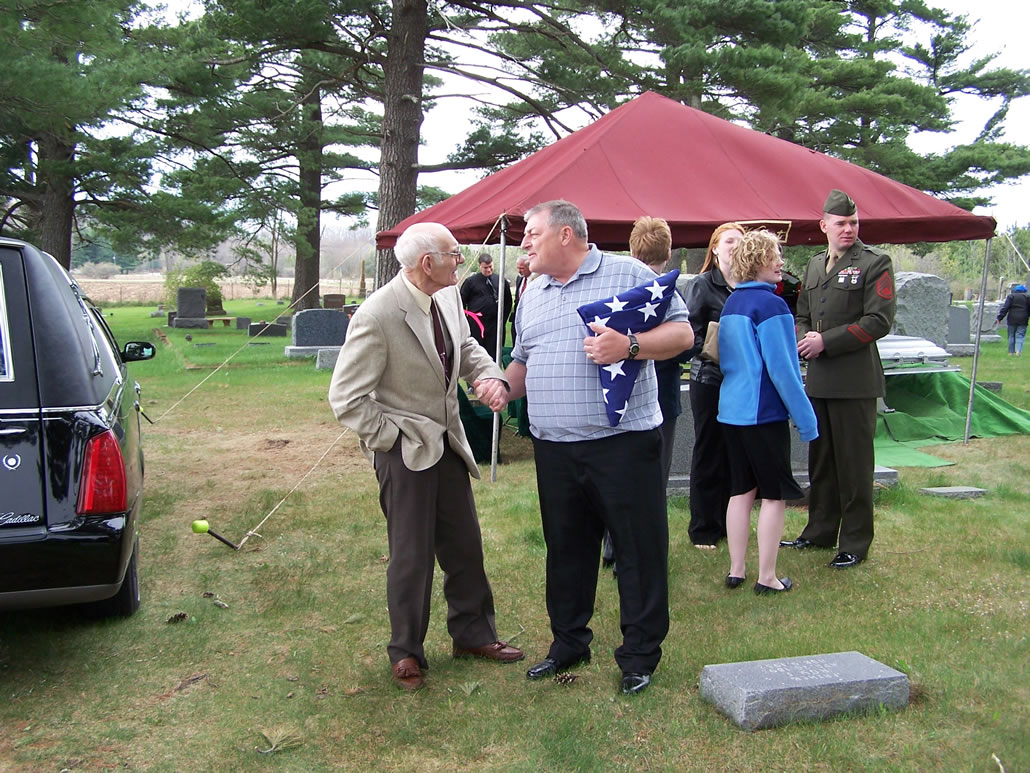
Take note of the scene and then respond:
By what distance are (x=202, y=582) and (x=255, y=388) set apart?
327 inches

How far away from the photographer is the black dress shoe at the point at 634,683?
3326 millimetres

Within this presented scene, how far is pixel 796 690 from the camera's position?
10.1ft

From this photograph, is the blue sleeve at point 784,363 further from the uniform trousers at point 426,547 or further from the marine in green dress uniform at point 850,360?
the uniform trousers at point 426,547

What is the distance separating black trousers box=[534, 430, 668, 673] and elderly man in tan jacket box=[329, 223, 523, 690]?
0.36m

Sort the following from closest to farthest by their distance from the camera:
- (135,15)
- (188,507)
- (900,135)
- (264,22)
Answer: (188,507), (264,22), (135,15), (900,135)

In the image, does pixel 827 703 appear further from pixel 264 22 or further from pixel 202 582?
pixel 264 22

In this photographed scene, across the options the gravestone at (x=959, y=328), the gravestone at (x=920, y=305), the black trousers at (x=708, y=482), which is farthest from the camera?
the gravestone at (x=959, y=328)

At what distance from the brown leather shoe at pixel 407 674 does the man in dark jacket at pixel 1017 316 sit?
17.9 m

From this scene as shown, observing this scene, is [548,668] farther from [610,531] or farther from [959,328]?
[959,328]

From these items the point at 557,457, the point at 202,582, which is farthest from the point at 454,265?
the point at 202,582

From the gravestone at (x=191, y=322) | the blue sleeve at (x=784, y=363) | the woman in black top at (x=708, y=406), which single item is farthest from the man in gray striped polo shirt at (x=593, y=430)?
the gravestone at (x=191, y=322)

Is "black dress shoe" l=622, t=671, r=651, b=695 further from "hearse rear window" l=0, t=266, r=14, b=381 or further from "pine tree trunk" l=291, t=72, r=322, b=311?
"pine tree trunk" l=291, t=72, r=322, b=311

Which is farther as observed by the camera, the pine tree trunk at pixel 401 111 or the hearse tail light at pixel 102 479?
the pine tree trunk at pixel 401 111

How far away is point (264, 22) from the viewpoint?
12.4 m
